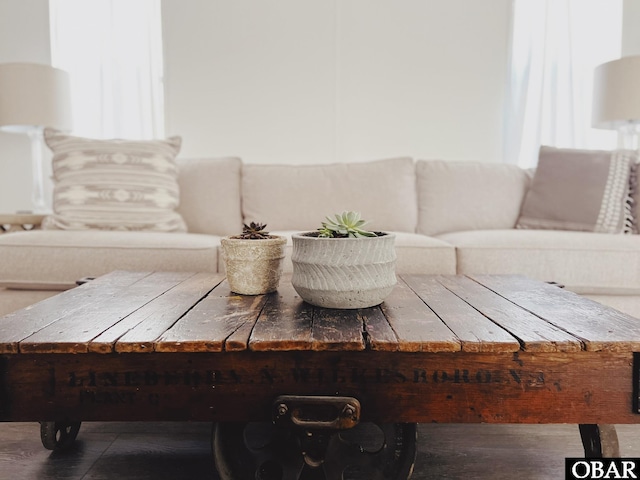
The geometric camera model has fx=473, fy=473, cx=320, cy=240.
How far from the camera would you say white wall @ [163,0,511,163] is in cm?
311

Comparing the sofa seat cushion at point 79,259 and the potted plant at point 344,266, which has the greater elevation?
the potted plant at point 344,266

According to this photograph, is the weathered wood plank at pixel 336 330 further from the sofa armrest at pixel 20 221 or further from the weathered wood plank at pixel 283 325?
the sofa armrest at pixel 20 221

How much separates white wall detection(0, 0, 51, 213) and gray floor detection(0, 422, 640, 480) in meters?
2.33

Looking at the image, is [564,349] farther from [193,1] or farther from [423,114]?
[193,1]

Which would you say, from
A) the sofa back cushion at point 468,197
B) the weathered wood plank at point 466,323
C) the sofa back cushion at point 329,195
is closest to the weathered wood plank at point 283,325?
the weathered wood plank at point 466,323

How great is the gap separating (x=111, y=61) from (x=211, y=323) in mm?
2926

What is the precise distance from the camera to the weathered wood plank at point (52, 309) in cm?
76

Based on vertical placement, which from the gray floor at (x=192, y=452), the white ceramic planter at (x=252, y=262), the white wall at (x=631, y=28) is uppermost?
the white wall at (x=631, y=28)

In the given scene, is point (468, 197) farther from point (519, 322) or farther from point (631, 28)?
point (631, 28)

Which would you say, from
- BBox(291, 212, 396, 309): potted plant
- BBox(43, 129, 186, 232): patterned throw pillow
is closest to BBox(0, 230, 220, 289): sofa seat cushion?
BBox(43, 129, 186, 232): patterned throw pillow

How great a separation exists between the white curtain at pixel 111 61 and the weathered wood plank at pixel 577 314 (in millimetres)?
2709

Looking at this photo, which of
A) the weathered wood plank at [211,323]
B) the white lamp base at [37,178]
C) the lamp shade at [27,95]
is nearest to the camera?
the weathered wood plank at [211,323]

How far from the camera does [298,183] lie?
7.67ft

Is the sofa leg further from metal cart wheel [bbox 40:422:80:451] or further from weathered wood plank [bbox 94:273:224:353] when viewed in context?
metal cart wheel [bbox 40:422:80:451]
